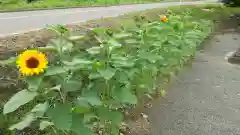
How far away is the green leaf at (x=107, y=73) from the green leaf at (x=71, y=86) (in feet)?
0.73

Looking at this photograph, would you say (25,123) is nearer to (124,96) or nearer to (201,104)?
(124,96)

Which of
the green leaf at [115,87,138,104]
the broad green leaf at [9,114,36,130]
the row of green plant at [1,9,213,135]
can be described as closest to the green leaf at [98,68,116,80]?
the row of green plant at [1,9,213,135]

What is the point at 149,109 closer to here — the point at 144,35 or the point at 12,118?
the point at 144,35

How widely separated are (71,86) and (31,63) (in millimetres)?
355

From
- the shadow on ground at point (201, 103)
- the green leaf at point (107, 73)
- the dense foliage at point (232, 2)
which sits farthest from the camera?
the dense foliage at point (232, 2)

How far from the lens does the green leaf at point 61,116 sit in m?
2.34

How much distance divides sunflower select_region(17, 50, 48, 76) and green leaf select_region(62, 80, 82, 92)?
0.26 meters

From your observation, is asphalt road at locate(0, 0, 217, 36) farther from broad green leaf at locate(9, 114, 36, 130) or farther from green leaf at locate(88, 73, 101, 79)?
broad green leaf at locate(9, 114, 36, 130)

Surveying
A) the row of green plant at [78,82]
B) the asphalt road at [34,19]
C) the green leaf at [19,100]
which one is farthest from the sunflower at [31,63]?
the asphalt road at [34,19]

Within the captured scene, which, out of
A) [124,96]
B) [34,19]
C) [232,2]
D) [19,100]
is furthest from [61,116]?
[232,2]

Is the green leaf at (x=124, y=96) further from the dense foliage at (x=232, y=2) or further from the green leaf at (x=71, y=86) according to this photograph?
the dense foliage at (x=232, y=2)

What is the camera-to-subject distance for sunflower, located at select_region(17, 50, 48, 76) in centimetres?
220

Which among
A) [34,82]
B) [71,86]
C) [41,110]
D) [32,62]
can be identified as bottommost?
[41,110]

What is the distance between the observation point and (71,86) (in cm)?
250
